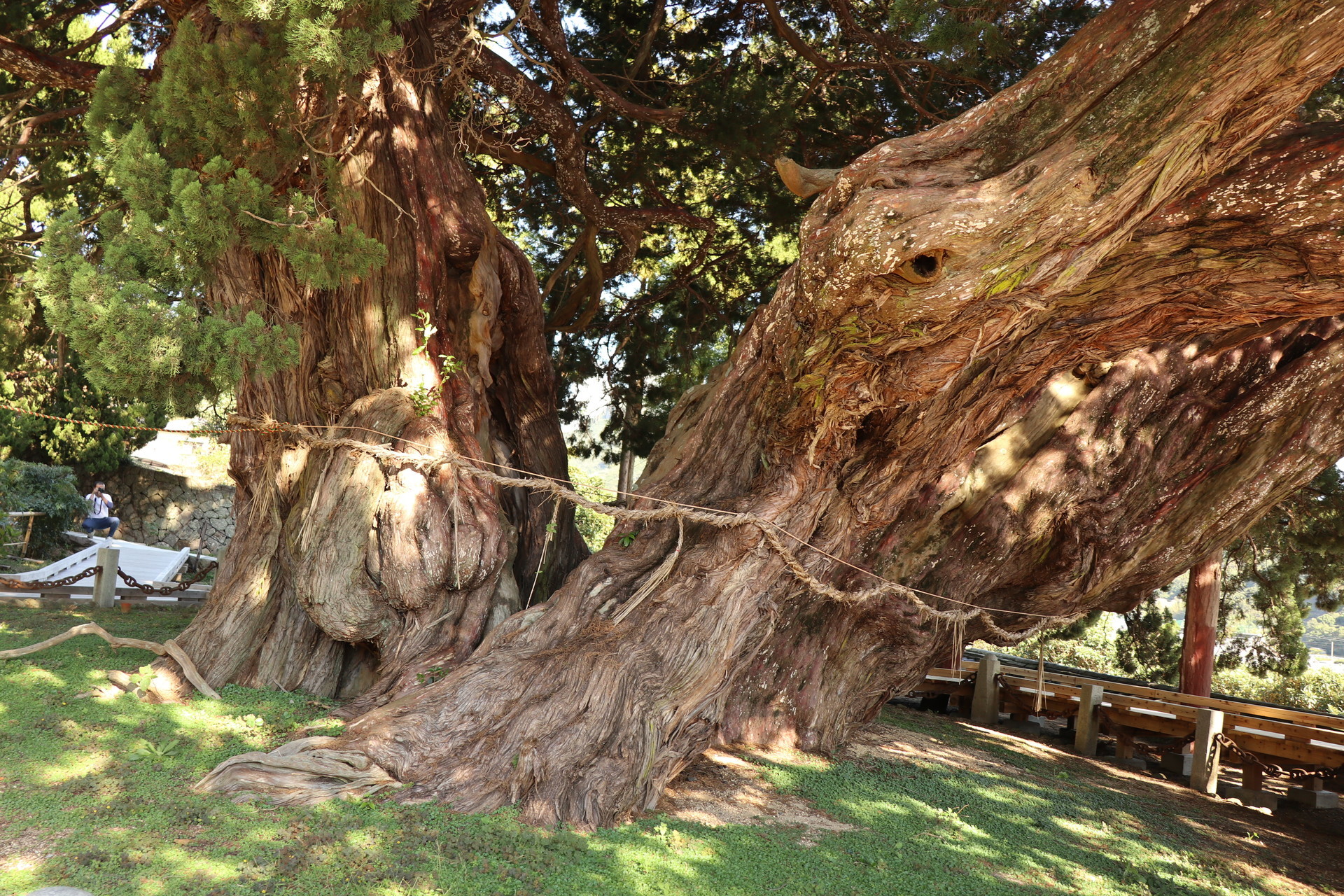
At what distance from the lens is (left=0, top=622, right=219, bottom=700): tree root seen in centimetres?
448

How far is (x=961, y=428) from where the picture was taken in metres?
4.96

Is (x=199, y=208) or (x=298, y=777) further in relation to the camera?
(x=199, y=208)

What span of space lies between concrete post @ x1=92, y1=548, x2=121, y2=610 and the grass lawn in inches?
69.6

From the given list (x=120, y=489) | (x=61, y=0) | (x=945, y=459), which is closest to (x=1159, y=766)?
(x=945, y=459)

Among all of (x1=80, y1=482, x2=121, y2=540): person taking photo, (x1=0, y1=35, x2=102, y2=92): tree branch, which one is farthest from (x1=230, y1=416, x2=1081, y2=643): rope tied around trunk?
(x1=80, y1=482, x2=121, y2=540): person taking photo

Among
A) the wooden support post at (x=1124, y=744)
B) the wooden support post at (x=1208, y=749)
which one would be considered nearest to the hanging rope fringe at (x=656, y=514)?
the wooden support post at (x=1208, y=749)

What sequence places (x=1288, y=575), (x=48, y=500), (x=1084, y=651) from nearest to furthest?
(x=1288, y=575), (x=48, y=500), (x=1084, y=651)

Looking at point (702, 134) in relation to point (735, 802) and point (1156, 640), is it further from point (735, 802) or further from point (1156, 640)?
point (1156, 640)

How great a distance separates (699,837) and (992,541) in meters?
2.86

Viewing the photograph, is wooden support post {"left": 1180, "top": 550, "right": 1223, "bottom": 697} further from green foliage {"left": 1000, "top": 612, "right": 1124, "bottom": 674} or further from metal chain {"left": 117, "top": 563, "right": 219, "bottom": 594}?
metal chain {"left": 117, "top": 563, "right": 219, "bottom": 594}

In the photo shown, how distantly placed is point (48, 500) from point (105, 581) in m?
5.74

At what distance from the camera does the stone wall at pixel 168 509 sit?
1510cm

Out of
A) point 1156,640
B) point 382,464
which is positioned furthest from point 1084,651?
point 382,464

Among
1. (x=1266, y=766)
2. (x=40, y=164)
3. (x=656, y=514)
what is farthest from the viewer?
(x=40, y=164)
